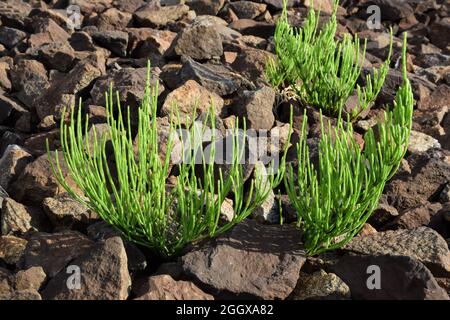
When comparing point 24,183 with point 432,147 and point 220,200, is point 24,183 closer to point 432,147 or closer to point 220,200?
point 220,200

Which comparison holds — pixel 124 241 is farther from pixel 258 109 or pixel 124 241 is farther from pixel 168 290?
pixel 258 109

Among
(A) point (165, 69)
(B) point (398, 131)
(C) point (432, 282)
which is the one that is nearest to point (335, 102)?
(A) point (165, 69)

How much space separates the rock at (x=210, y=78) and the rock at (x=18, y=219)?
49.7 inches

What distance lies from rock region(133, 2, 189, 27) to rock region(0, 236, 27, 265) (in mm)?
2657

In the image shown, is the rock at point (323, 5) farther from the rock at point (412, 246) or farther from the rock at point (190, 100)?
the rock at point (412, 246)

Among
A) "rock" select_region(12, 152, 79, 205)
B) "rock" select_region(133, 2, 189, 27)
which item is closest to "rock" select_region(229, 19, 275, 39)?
"rock" select_region(133, 2, 189, 27)

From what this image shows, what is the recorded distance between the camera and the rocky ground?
2.29 m

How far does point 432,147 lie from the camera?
3.44m

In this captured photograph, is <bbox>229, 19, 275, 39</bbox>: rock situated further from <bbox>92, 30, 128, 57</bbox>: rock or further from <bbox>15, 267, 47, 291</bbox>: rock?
<bbox>15, 267, 47, 291</bbox>: rock

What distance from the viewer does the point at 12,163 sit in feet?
9.95

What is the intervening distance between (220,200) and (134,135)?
3.53 ft

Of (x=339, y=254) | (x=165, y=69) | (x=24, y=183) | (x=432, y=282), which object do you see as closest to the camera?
(x=432, y=282)

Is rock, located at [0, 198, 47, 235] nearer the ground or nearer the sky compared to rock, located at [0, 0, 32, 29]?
nearer the sky

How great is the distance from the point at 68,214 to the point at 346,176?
1149 millimetres
